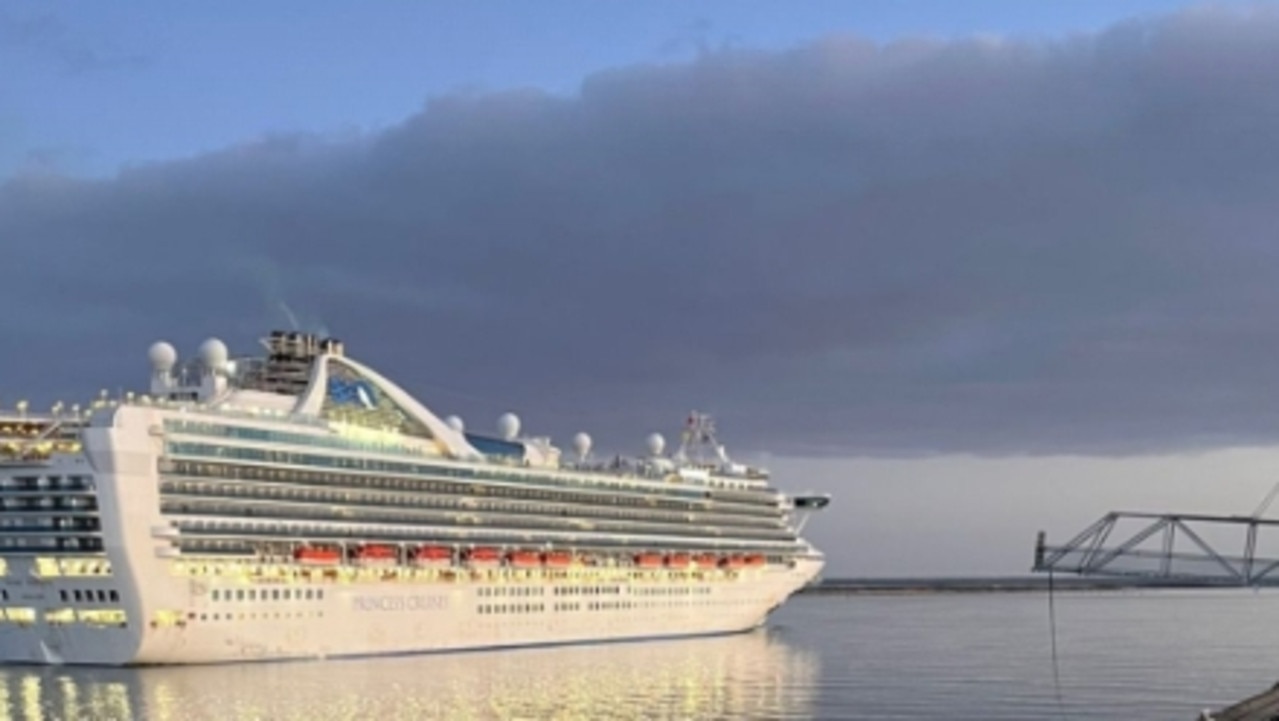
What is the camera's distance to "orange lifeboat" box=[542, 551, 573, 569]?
9438cm

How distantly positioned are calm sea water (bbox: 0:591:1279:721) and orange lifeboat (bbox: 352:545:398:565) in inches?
204

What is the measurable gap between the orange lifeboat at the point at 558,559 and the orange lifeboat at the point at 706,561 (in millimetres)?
13567

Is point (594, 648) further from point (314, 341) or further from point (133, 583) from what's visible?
point (133, 583)

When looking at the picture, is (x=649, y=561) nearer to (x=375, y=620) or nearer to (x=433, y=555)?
(x=433, y=555)

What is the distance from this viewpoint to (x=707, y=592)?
108m

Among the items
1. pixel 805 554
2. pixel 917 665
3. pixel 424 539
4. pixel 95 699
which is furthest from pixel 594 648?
pixel 95 699

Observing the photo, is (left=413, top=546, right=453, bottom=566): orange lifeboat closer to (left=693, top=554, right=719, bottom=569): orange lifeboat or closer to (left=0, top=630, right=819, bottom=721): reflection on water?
(left=0, top=630, right=819, bottom=721): reflection on water

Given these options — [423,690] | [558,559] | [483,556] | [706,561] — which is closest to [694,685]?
[423,690]

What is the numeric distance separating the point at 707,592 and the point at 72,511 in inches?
1900

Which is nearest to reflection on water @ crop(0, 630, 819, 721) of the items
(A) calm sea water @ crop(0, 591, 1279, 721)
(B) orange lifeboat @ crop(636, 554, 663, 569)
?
(A) calm sea water @ crop(0, 591, 1279, 721)

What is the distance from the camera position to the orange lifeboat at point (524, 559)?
9169 centimetres

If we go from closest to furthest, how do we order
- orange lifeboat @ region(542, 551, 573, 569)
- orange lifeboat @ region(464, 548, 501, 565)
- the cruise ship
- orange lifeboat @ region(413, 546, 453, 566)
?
1. the cruise ship
2. orange lifeboat @ region(413, 546, 453, 566)
3. orange lifeboat @ region(464, 548, 501, 565)
4. orange lifeboat @ region(542, 551, 573, 569)

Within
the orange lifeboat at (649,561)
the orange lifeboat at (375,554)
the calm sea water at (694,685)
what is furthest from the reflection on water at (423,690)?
the orange lifeboat at (649,561)

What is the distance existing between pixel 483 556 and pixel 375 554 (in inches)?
340
